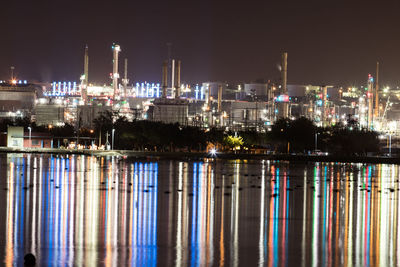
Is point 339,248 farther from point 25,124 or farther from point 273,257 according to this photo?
point 25,124

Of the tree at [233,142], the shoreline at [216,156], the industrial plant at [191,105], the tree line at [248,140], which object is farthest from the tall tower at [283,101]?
the shoreline at [216,156]

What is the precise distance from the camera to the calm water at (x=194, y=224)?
54.1 feet

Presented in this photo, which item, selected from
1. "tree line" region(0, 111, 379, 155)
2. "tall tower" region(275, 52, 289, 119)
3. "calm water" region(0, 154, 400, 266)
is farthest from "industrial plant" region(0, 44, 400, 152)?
"calm water" region(0, 154, 400, 266)

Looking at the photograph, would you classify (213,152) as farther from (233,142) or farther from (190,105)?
(190,105)

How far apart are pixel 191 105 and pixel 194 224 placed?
501 ft

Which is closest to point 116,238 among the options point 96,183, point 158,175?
point 96,183

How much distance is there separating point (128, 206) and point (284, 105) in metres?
117

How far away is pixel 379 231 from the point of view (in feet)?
68.9

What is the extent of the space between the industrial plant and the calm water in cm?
8630

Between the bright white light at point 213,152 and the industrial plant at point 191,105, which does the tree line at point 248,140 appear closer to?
the bright white light at point 213,152

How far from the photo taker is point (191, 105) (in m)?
174

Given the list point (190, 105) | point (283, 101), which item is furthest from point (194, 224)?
point (190, 105)

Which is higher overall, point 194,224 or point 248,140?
point 248,140

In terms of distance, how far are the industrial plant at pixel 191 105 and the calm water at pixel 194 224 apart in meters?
86.3
